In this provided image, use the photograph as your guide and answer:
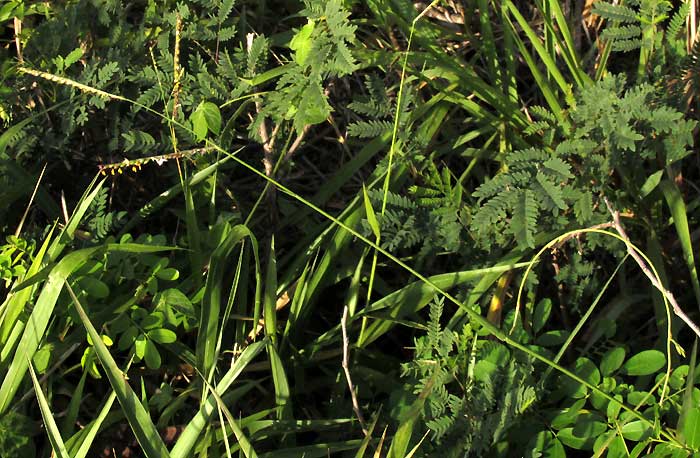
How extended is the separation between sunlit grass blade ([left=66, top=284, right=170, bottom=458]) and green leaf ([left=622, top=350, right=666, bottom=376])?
3.43ft

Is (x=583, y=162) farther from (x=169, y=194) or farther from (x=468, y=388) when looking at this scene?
(x=169, y=194)

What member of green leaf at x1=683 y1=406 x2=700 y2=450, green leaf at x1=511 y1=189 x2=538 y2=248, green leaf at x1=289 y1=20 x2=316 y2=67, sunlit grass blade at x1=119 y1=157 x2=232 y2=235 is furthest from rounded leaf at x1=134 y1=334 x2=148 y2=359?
green leaf at x1=683 y1=406 x2=700 y2=450

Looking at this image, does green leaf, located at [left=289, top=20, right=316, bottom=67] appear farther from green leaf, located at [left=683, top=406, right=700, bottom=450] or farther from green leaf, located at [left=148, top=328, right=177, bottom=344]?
green leaf, located at [left=683, top=406, right=700, bottom=450]

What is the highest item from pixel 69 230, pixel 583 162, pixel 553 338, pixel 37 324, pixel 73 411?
pixel 583 162

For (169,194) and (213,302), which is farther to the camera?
(169,194)

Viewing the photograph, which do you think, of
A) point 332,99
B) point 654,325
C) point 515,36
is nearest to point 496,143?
point 515,36

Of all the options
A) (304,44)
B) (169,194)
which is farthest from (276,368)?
(304,44)

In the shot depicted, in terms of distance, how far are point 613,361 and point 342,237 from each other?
2.33ft

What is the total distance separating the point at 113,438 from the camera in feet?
6.44

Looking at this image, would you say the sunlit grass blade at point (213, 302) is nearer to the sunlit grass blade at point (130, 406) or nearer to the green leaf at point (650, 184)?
the sunlit grass blade at point (130, 406)

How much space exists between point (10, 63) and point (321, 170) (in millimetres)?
903

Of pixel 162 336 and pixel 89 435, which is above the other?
pixel 162 336

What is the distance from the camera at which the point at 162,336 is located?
6.14ft

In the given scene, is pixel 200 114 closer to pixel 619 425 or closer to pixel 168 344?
pixel 168 344
